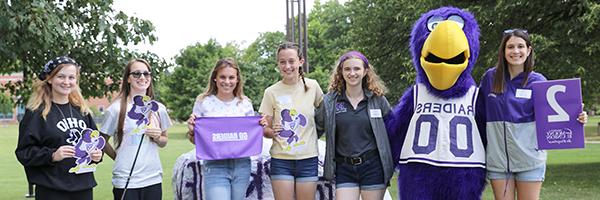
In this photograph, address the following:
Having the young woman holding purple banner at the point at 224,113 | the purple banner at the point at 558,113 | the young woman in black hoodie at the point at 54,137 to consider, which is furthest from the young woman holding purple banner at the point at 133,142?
the purple banner at the point at 558,113

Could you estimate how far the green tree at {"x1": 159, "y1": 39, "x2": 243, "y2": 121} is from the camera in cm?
4203

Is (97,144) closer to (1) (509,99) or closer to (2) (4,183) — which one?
(1) (509,99)

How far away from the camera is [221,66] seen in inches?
207

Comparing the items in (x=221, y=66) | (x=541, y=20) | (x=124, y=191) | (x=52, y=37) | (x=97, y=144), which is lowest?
(x=124, y=191)

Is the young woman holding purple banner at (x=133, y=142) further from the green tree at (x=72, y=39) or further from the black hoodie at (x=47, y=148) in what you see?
the green tree at (x=72, y=39)

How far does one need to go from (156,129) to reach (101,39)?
4.11 metres

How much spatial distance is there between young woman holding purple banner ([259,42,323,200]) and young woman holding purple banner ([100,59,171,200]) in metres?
0.93

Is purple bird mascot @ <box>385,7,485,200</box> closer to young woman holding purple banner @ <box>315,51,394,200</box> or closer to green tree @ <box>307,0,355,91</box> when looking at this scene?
young woman holding purple banner @ <box>315,51,394,200</box>

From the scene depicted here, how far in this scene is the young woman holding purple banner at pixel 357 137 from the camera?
5.07m

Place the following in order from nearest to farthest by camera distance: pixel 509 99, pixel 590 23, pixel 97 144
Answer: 1. pixel 97 144
2. pixel 509 99
3. pixel 590 23

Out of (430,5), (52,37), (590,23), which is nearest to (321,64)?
(430,5)

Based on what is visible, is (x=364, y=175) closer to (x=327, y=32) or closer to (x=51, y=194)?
(x=51, y=194)

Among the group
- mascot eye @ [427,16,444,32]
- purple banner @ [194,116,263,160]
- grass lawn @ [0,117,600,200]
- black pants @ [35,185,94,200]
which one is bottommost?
grass lawn @ [0,117,600,200]

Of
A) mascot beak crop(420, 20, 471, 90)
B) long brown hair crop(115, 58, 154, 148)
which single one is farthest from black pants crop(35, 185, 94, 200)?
mascot beak crop(420, 20, 471, 90)
